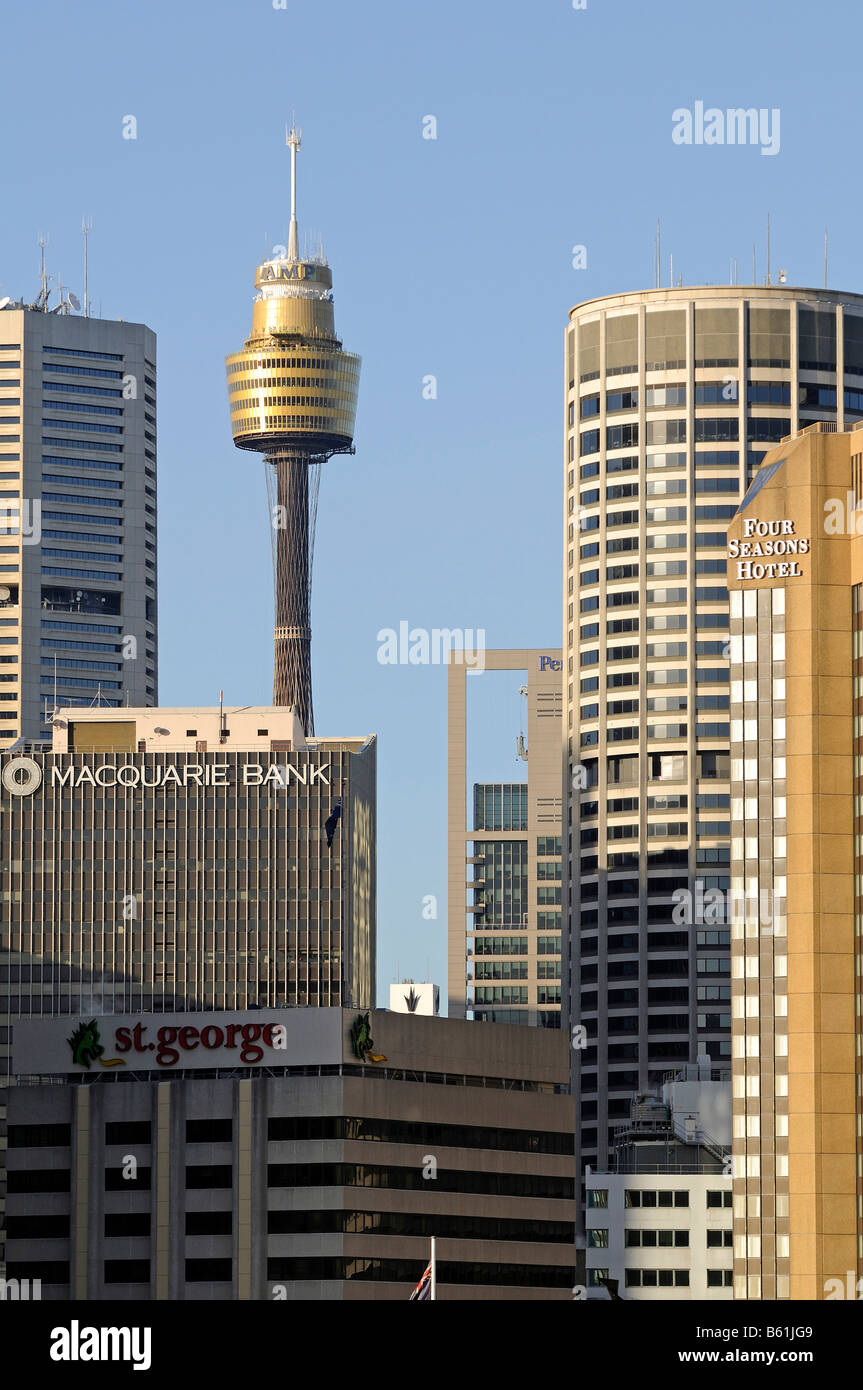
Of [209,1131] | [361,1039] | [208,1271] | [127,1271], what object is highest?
[361,1039]

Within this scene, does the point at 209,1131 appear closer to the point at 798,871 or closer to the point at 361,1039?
the point at 361,1039

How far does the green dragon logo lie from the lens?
646 feet

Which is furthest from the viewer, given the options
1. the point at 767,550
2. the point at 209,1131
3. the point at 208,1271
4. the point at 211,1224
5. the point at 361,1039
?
the point at 361,1039

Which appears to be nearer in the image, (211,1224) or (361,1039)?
(211,1224)

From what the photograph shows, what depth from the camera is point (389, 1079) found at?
19988 cm

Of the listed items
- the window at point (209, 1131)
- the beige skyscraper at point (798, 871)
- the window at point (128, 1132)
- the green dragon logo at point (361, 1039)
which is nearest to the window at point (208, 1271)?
the window at point (209, 1131)

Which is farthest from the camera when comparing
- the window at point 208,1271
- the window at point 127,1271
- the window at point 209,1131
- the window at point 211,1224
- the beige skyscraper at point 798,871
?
the window at point 209,1131

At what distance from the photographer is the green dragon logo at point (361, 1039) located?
197m

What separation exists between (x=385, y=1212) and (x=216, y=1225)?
13.1 metres

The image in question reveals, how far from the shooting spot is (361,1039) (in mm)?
197375

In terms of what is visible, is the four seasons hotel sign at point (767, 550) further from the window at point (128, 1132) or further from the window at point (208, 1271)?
the window at point (208, 1271)

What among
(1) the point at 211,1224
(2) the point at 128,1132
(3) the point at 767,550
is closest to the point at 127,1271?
(1) the point at 211,1224
